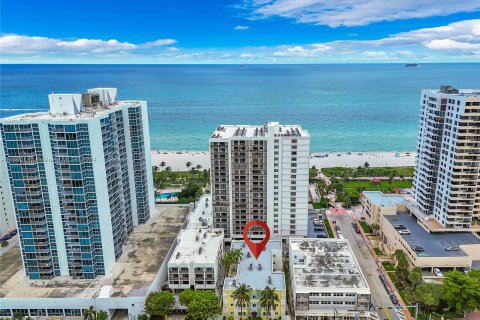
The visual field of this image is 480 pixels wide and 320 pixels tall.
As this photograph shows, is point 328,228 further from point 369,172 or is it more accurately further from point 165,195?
point 165,195

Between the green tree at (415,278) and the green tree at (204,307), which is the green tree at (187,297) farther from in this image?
the green tree at (415,278)

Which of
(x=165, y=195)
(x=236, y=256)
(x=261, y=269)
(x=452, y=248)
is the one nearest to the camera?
(x=261, y=269)

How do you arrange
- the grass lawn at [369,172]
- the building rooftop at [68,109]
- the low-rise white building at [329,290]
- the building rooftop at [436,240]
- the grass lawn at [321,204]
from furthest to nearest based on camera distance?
the grass lawn at [369,172] < the grass lawn at [321,204] < the building rooftop at [436,240] < the building rooftop at [68,109] < the low-rise white building at [329,290]

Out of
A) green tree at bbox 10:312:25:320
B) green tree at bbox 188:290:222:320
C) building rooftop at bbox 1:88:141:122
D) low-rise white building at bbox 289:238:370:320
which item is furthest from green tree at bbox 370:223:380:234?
green tree at bbox 10:312:25:320

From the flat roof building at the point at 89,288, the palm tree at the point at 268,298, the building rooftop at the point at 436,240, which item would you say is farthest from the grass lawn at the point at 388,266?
the flat roof building at the point at 89,288

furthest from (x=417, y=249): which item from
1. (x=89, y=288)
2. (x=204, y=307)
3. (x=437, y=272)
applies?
(x=89, y=288)

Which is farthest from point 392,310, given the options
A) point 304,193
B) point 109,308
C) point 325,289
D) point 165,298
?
point 109,308
